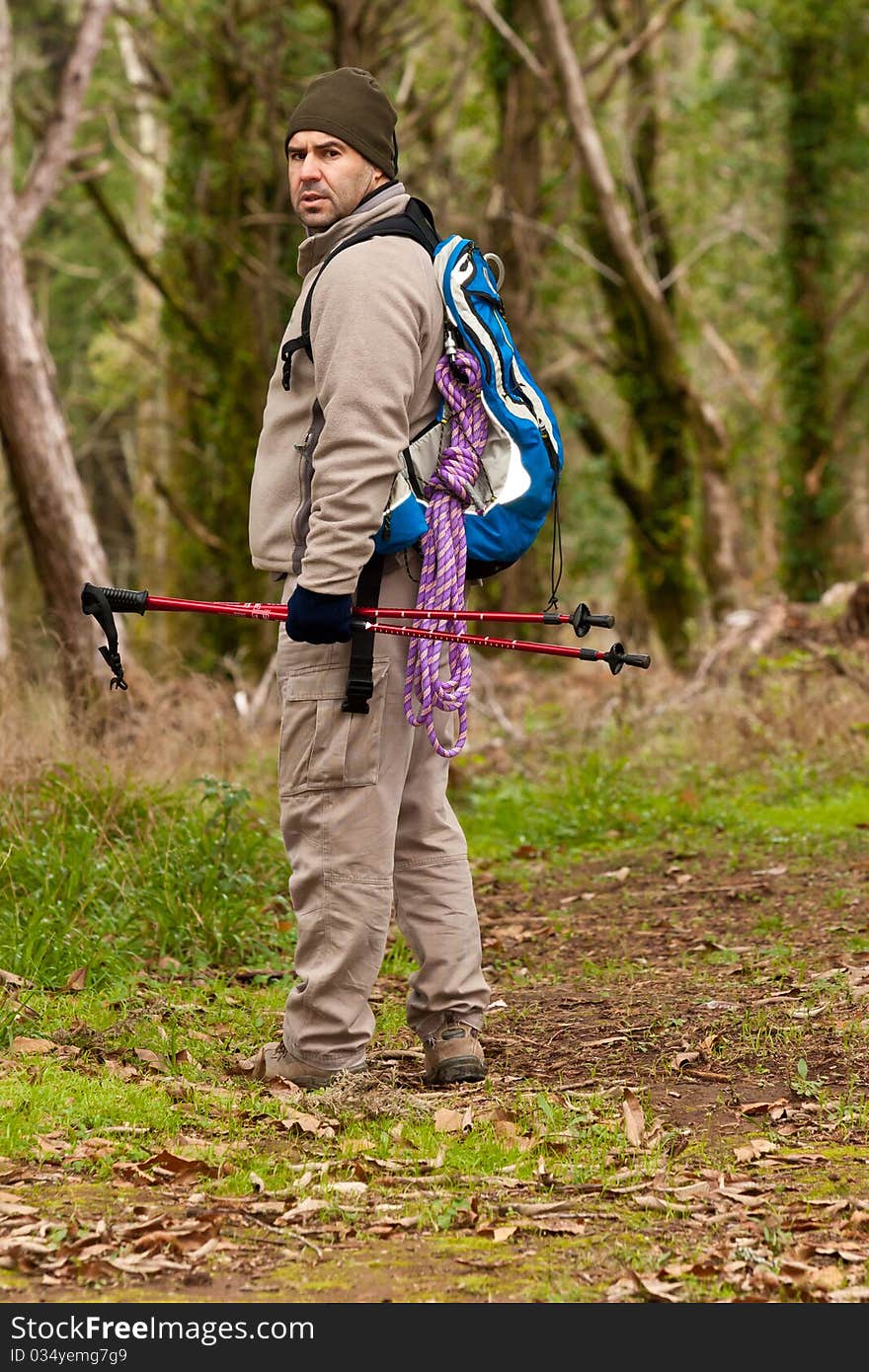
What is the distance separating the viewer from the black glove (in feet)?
14.6

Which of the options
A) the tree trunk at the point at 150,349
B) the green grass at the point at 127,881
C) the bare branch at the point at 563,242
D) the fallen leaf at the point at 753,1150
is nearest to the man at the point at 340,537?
the fallen leaf at the point at 753,1150

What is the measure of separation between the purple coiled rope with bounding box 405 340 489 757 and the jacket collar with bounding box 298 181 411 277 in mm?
439

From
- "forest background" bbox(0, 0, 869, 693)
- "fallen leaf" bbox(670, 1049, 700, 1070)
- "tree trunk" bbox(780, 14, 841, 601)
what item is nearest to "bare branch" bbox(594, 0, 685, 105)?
"forest background" bbox(0, 0, 869, 693)

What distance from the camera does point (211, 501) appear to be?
20391mm

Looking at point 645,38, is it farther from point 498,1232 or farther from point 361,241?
point 498,1232

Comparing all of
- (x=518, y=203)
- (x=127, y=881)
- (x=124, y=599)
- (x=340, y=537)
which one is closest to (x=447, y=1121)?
(x=340, y=537)

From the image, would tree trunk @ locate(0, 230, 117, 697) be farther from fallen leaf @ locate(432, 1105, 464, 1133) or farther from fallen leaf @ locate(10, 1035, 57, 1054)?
fallen leaf @ locate(432, 1105, 464, 1133)

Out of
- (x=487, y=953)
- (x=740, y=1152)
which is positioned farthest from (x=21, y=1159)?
(x=487, y=953)

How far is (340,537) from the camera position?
14.6 ft

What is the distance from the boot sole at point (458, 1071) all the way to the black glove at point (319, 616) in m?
1.34

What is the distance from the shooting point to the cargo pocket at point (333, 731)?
4684 millimetres

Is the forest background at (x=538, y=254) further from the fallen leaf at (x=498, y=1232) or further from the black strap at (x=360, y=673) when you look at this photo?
the fallen leaf at (x=498, y=1232)

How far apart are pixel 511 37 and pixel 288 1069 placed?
1558 centimetres
